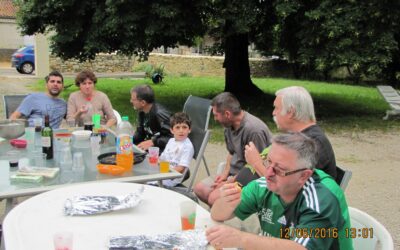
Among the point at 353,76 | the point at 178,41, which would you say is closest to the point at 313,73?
the point at 353,76

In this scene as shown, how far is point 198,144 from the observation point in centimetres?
445

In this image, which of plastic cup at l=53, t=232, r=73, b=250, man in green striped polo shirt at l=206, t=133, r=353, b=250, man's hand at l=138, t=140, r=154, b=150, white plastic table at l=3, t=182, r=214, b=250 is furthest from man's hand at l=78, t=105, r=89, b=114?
man in green striped polo shirt at l=206, t=133, r=353, b=250

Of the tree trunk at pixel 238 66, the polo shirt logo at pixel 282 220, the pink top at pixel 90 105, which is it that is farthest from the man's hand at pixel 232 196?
the tree trunk at pixel 238 66

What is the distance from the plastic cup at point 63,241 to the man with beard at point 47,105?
11.4ft

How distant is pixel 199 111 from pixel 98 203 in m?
2.67

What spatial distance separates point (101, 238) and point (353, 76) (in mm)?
22346

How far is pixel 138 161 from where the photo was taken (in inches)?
134

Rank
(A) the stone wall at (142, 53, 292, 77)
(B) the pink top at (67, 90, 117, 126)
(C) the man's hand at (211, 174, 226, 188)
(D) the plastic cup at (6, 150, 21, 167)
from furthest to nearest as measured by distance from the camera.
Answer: (A) the stone wall at (142, 53, 292, 77)
(B) the pink top at (67, 90, 117, 126)
(C) the man's hand at (211, 174, 226, 188)
(D) the plastic cup at (6, 150, 21, 167)

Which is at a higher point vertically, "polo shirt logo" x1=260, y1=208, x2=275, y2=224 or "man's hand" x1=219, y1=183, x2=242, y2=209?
"man's hand" x1=219, y1=183, x2=242, y2=209

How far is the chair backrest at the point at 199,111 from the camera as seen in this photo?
4.74 meters

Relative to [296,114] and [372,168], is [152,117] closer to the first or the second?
[296,114]

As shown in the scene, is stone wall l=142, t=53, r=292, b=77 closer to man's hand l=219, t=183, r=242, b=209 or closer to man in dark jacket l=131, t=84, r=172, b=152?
man in dark jacket l=131, t=84, r=172, b=152

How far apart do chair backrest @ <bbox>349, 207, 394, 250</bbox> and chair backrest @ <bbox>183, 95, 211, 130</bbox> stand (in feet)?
8.31

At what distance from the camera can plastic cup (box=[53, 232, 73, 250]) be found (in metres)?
1.87
